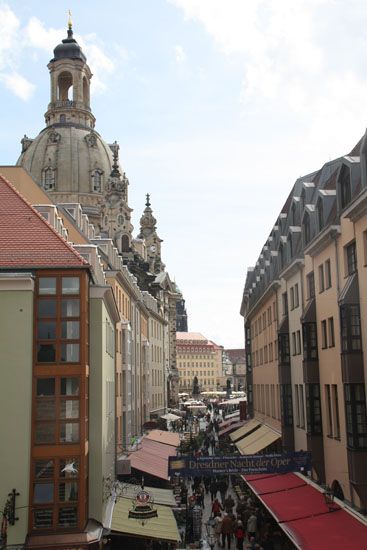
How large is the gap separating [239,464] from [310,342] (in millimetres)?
5851

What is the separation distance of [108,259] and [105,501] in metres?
17.7

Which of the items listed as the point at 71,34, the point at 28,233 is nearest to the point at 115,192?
the point at 71,34

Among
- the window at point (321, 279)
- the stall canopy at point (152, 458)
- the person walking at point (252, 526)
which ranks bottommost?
the person walking at point (252, 526)

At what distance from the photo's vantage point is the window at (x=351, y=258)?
2469 cm

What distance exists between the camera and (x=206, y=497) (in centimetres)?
4278

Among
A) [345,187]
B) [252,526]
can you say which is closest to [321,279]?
[345,187]

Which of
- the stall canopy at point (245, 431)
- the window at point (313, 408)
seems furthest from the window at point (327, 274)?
the stall canopy at point (245, 431)

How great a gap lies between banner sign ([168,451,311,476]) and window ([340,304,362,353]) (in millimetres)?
7050

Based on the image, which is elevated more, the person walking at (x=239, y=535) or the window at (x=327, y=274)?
the window at (x=327, y=274)

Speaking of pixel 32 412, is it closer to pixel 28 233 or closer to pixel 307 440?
pixel 28 233

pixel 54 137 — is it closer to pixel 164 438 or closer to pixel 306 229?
pixel 164 438

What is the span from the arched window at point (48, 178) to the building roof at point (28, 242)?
7991cm

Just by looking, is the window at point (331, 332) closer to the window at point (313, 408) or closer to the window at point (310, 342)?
the window at point (310, 342)

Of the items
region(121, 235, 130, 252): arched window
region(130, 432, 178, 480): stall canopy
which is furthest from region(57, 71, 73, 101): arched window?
region(130, 432, 178, 480): stall canopy
